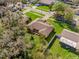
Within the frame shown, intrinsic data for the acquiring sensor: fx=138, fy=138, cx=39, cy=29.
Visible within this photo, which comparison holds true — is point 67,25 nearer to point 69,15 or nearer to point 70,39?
point 69,15

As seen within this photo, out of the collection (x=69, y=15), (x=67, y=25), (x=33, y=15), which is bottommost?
(x=67, y=25)

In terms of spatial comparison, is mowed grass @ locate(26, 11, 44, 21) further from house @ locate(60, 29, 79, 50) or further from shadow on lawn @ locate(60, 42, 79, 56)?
shadow on lawn @ locate(60, 42, 79, 56)

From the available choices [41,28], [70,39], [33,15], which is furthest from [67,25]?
[33,15]

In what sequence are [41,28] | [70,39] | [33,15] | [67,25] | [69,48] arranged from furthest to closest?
[33,15], [67,25], [41,28], [70,39], [69,48]

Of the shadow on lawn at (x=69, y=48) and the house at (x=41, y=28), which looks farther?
the house at (x=41, y=28)

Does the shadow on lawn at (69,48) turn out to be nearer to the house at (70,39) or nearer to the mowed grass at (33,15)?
the house at (70,39)

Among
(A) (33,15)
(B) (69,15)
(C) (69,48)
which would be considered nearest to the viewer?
(C) (69,48)

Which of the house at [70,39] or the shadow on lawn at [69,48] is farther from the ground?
the house at [70,39]

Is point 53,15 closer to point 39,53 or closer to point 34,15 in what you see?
point 34,15

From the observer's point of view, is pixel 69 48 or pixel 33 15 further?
pixel 33 15

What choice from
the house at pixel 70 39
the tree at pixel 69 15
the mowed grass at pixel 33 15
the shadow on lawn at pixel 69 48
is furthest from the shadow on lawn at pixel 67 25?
the shadow on lawn at pixel 69 48

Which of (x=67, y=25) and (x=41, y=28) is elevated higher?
(x=41, y=28)
